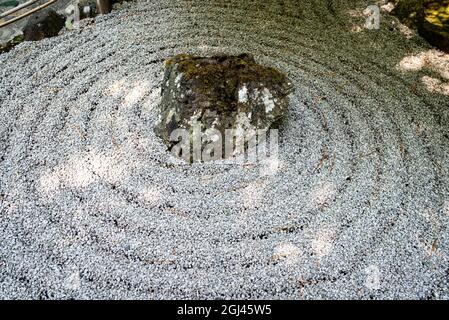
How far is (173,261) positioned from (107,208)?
2.40ft

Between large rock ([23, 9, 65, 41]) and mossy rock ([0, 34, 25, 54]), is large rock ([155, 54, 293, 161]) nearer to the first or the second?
large rock ([23, 9, 65, 41])

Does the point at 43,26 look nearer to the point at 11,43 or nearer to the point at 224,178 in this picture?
the point at 11,43

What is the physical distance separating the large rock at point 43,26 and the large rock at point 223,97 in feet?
6.76

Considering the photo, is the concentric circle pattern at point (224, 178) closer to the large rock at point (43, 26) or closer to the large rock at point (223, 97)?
the large rock at point (43, 26)

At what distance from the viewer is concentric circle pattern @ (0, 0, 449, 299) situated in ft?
10.5

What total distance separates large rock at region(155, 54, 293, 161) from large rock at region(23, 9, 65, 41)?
81.2 inches

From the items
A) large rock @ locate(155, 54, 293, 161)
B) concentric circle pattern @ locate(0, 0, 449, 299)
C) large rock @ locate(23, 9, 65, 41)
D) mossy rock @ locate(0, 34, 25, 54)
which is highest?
large rock @ locate(23, 9, 65, 41)

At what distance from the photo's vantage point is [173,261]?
3252 millimetres

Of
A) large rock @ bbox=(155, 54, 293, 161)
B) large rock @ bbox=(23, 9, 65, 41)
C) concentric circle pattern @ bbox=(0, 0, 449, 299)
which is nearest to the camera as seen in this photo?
concentric circle pattern @ bbox=(0, 0, 449, 299)

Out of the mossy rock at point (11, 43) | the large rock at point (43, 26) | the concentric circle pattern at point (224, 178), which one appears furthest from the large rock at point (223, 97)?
the mossy rock at point (11, 43)

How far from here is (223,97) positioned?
12.6 feet

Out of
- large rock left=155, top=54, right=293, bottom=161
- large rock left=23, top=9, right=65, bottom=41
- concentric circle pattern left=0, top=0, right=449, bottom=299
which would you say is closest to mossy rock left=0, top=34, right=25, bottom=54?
large rock left=23, top=9, right=65, bottom=41

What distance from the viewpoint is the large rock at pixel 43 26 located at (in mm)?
5082
